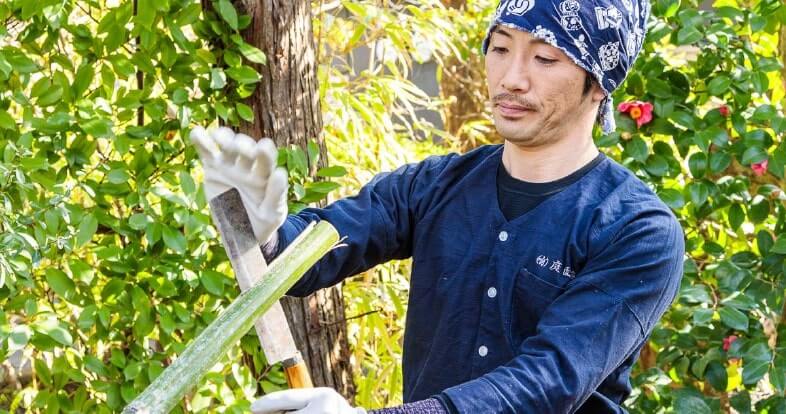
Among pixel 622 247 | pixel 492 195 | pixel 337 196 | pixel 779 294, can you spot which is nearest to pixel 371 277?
pixel 337 196

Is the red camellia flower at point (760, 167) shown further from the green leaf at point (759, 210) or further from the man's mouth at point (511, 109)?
the man's mouth at point (511, 109)

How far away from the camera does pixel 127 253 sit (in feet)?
8.34

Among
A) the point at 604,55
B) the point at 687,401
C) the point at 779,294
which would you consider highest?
the point at 604,55

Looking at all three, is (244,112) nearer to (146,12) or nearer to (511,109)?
(146,12)

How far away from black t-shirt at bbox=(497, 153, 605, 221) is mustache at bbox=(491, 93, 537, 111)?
0.48ft

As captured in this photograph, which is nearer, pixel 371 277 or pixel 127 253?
pixel 127 253

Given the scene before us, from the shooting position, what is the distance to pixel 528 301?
1908 millimetres

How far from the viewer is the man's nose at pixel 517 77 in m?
1.88

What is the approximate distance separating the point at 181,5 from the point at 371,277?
1.07 meters

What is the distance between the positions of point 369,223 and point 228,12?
0.76 meters

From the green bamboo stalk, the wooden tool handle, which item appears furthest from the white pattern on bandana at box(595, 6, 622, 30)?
the wooden tool handle

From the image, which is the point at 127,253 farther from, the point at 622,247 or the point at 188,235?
the point at 622,247

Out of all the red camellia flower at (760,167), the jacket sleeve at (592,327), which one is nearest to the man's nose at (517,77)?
the jacket sleeve at (592,327)

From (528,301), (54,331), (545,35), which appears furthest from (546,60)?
(54,331)
